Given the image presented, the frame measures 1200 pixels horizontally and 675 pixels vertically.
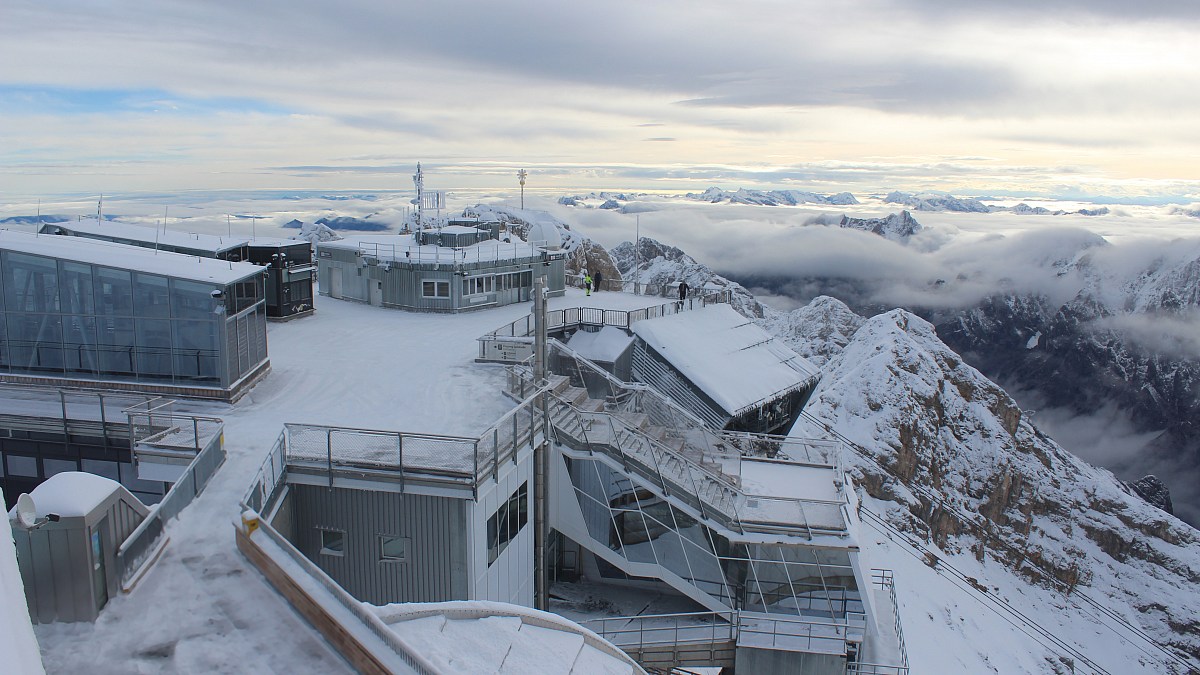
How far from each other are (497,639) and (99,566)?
4915 mm

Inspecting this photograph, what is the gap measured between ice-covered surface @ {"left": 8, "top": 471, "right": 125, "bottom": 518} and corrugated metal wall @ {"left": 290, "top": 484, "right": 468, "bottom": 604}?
616cm

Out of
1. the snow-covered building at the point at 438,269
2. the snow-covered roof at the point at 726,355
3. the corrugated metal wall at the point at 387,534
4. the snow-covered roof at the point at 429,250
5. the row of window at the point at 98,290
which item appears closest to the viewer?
the corrugated metal wall at the point at 387,534

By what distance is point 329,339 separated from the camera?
1190 inches

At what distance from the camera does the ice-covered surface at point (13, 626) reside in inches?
163

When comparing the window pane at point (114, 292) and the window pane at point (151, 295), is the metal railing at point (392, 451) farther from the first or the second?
the window pane at point (114, 292)

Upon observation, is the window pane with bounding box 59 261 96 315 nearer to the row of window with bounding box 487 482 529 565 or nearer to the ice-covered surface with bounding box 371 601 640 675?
the row of window with bounding box 487 482 529 565

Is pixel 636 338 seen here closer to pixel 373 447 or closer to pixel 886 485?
pixel 373 447

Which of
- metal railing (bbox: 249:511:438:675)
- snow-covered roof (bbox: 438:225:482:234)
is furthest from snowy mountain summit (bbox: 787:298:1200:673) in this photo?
metal railing (bbox: 249:511:438:675)

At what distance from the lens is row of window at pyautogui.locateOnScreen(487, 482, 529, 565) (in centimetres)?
1752

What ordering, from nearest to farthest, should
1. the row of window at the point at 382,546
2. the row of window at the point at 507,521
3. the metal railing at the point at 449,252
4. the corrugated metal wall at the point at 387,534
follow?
1. the corrugated metal wall at the point at 387,534
2. the row of window at the point at 382,546
3. the row of window at the point at 507,521
4. the metal railing at the point at 449,252

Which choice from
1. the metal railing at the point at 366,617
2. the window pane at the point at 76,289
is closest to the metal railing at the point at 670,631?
the metal railing at the point at 366,617

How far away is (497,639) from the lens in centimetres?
1102

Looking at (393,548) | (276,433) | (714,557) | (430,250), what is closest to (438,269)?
(430,250)

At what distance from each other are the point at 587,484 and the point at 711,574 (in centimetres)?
389
